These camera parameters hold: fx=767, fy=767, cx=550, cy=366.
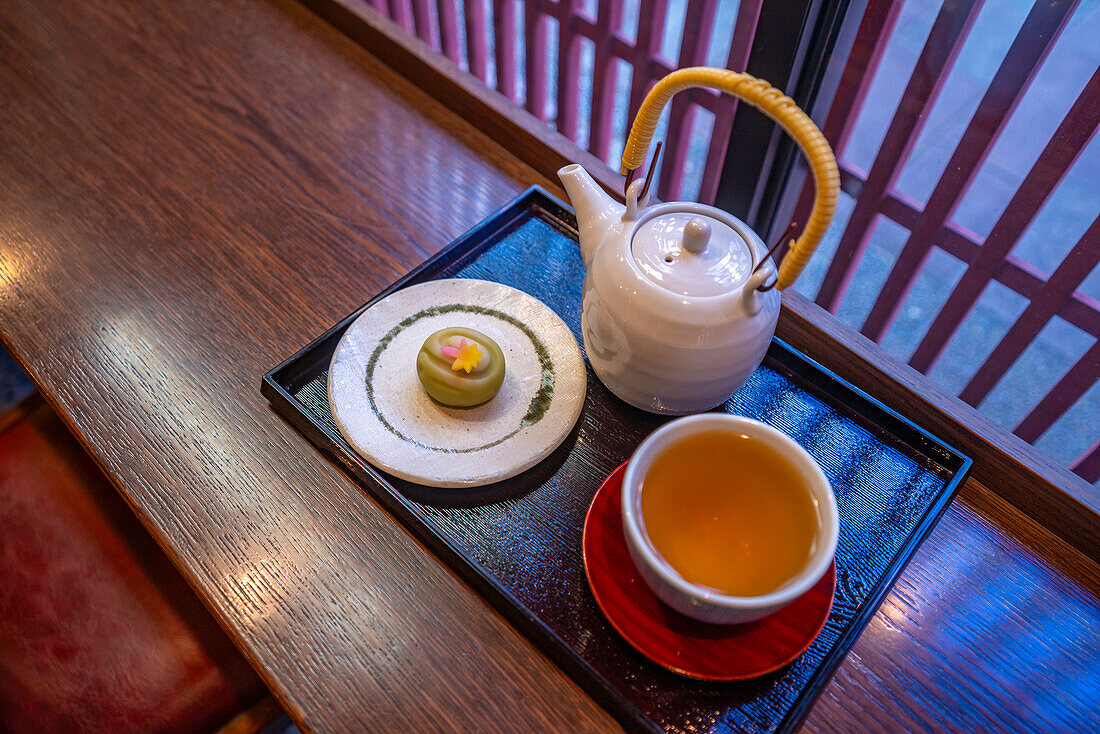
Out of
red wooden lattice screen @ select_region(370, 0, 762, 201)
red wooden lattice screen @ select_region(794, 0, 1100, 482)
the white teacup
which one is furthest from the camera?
red wooden lattice screen @ select_region(370, 0, 762, 201)

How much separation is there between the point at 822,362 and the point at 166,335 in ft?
2.24

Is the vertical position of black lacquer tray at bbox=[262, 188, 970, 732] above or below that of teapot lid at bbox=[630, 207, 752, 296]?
below

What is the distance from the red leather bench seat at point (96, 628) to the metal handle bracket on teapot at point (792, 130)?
66 centimetres

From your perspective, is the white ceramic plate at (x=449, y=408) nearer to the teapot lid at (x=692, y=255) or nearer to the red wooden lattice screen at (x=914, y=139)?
the teapot lid at (x=692, y=255)

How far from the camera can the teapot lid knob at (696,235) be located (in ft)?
1.95

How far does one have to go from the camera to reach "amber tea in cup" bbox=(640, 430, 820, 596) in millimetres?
580

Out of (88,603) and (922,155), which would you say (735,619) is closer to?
(88,603)

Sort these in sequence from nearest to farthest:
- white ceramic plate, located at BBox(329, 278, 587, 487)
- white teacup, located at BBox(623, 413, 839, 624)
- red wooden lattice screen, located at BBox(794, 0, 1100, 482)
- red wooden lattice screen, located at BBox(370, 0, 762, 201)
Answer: white teacup, located at BBox(623, 413, 839, 624)
white ceramic plate, located at BBox(329, 278, 587, 487)
red wooden lattice screen, located at BBox(794, 0, 1100, 482)
red wooden lattice screen, located at BBox(370, 0, 762, 201)

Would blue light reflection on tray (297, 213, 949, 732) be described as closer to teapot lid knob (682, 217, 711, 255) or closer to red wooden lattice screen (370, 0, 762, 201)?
teapot lid knob (682, 217, 711, 255)

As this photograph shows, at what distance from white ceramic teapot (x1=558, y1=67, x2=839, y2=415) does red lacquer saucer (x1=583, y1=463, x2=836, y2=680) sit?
0.50 ft

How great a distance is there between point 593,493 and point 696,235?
0.79 ft

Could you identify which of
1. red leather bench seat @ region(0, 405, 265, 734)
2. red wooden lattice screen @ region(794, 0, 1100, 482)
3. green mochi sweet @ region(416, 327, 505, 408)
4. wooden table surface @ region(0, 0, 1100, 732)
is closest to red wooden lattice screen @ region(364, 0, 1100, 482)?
red wooden lattice screen @ region(794, 0, 1100, 482)

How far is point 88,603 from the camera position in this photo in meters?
0.79

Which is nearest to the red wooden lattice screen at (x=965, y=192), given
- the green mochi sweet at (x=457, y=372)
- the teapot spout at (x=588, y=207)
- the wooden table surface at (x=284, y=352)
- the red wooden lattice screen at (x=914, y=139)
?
the red wooden lattice screen at (x=914, y=139)
